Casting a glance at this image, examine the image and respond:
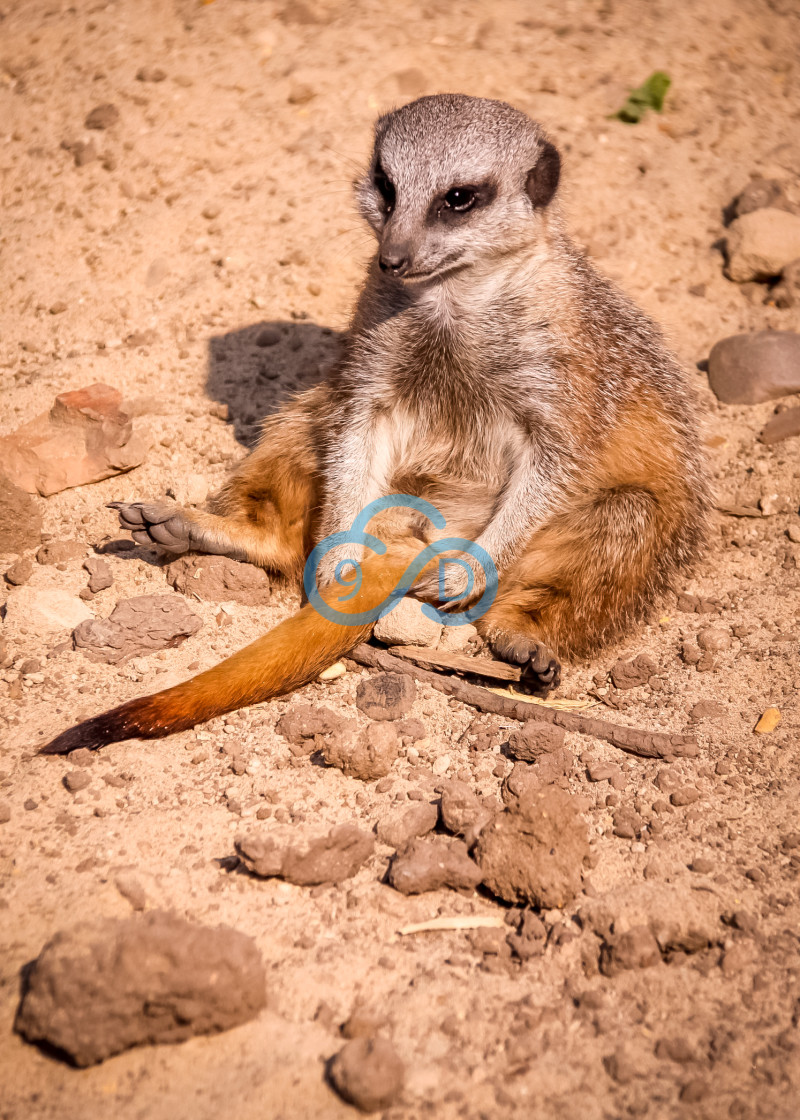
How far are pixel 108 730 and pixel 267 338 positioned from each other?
7.37ft

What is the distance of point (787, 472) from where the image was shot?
353 cm

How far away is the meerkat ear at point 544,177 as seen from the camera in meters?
2.78

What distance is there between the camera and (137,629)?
109 inches

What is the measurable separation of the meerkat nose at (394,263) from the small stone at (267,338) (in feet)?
5.24

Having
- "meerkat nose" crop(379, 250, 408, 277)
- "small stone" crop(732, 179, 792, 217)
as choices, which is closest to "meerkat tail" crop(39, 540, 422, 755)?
"meerkat nose" crop(379, 250, 408, 277)

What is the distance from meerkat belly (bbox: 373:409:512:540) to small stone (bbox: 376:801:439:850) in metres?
1.16

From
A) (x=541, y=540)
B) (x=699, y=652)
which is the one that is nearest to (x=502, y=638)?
(x=541, y=540)

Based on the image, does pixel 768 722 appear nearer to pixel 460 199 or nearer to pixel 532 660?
pixel 532 660

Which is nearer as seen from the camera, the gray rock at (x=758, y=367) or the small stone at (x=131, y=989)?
the small stone at (x=131, y=989)

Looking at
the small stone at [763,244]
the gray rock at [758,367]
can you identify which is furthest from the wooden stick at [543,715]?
the small stone at [763,244]

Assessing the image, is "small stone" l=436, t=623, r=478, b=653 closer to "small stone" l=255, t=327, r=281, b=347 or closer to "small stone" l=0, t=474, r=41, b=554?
"small stone" l=0, t=474, r=41, b=554

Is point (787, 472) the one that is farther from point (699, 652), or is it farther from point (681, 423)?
point (699, 652)

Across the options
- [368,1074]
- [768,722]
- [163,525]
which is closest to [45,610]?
[163,525]

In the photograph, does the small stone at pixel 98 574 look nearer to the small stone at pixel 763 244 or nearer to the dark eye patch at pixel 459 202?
the dark eye patch at pixel 459 202
